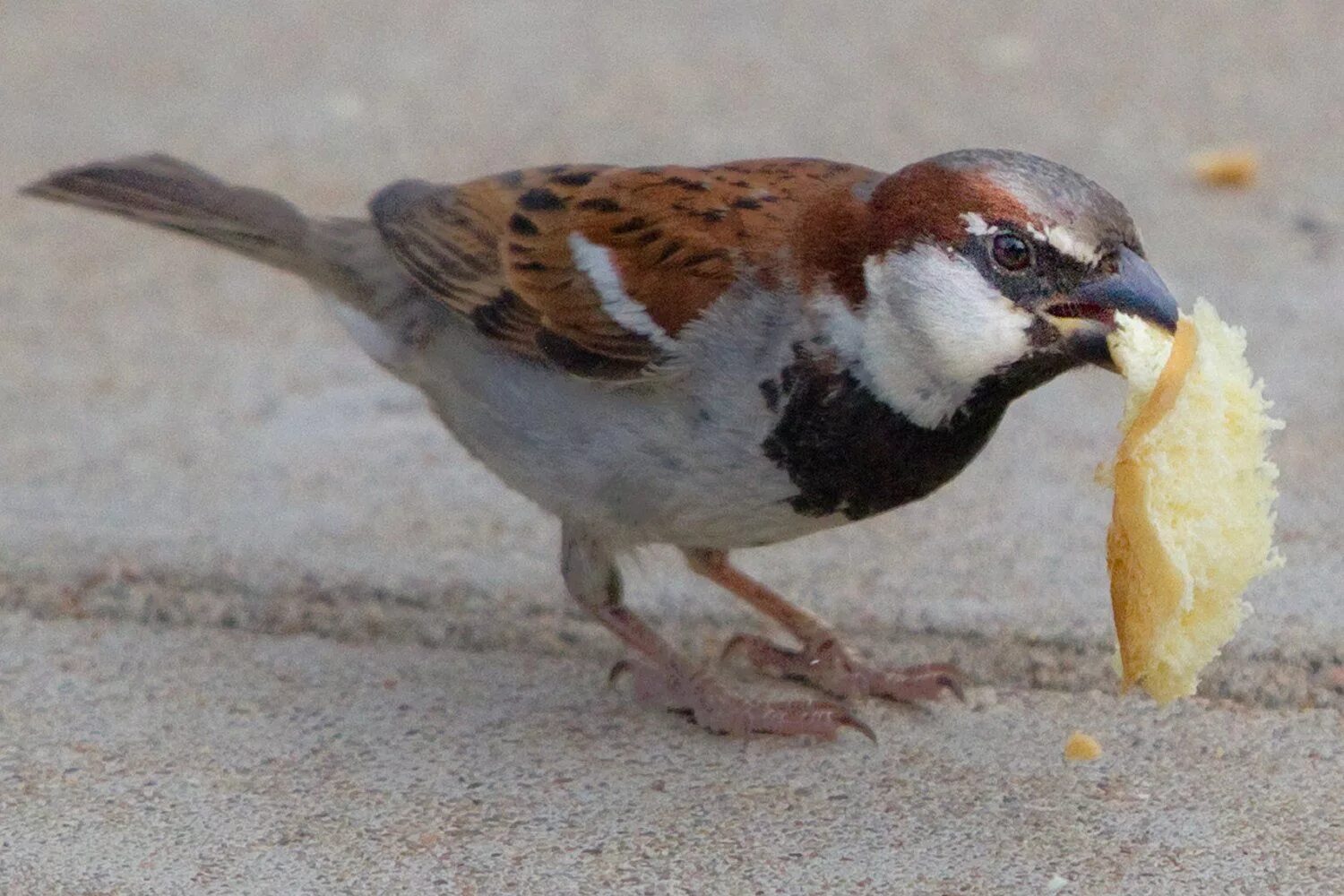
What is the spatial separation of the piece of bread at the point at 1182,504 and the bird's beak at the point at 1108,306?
0.07 ft

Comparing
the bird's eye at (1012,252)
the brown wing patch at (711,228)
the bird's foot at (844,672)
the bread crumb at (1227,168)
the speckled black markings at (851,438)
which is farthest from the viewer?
the bread crumb at (1227,168)

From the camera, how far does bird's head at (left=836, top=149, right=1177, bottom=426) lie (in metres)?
2.99

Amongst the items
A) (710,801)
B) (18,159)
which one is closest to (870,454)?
(710,801)

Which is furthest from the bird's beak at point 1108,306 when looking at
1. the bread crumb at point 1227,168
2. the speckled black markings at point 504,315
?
the bread crumb at point 1227,168

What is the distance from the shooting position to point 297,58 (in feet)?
22.9

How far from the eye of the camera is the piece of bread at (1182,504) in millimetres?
2918

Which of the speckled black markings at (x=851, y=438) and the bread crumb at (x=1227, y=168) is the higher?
the bread crumb at (x=1227, y=168)

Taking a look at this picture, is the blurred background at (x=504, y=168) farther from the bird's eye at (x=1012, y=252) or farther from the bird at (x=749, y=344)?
the bird's eye at (x=1012, y=252)

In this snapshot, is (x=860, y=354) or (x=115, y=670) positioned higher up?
(x=860, y=354)

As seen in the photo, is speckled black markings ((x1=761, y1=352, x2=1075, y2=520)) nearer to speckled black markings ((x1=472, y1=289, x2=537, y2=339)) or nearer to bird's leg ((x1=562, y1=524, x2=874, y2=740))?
bird's leg ((x1=562, y1=524, x2=874, y2=740))

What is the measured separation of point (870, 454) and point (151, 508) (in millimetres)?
1931

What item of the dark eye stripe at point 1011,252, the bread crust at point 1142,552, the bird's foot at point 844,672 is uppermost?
the dark eye stripe at point 1011,252

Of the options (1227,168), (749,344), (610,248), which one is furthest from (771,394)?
(1227,168)

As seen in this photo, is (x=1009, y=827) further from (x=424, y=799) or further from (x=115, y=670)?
(x=115, y=670)
